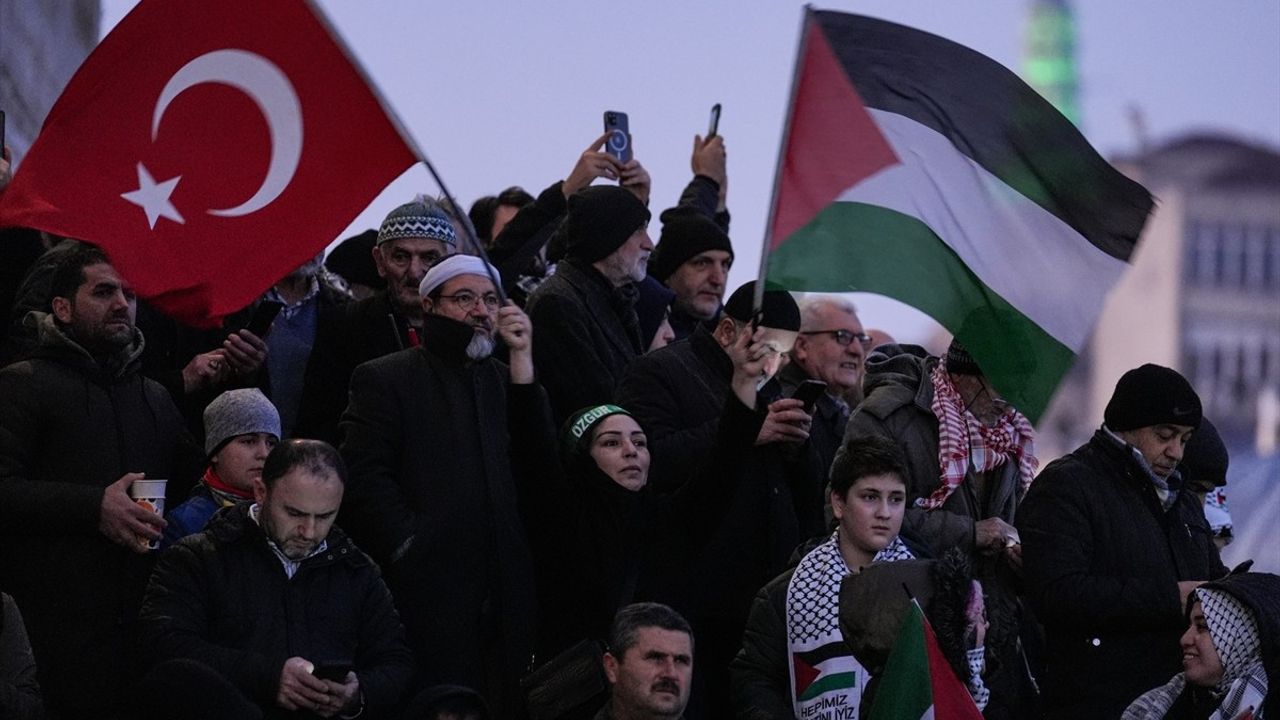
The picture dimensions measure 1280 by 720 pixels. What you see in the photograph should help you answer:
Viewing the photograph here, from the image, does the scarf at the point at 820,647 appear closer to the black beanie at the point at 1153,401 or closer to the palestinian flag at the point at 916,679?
the palestinian flag at the point at 916,679

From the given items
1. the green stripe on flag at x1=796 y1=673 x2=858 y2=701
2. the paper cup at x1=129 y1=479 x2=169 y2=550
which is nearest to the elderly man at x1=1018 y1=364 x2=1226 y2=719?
the green stripe on flag at x1=796 y1=673 x2=858 y2=701

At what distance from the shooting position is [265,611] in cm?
807

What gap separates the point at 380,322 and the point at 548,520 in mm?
1368

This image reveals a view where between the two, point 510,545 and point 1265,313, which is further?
point 1265,313

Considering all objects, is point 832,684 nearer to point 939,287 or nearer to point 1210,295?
point 939,287

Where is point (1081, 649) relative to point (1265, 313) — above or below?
below

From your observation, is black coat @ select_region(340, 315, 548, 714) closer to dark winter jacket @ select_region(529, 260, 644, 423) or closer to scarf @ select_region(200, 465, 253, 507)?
scarf @ select_region(200, 465, 253, 507)

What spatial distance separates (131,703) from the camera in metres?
8.05

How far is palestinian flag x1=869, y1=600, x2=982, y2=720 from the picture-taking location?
24.1ft

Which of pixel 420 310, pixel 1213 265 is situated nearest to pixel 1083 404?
pixel 1213 265

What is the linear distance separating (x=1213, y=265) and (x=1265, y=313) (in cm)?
330

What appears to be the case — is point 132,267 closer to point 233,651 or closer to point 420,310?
point 233,651

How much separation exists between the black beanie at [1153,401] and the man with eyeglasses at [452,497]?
7.19ft

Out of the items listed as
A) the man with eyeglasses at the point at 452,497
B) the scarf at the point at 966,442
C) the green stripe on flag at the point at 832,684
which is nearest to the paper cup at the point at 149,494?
the man with eyeglasses at the point at 452,497
